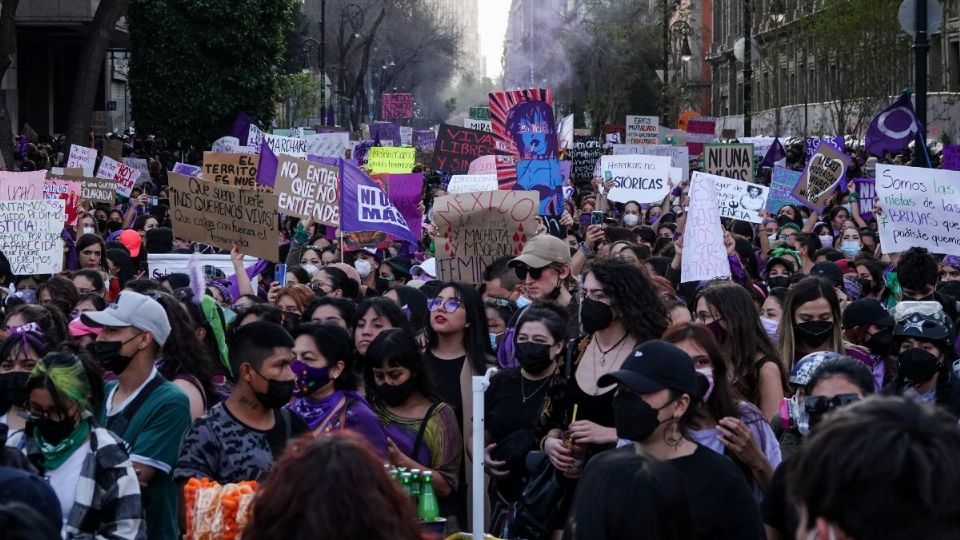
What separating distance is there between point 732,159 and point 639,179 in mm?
1222

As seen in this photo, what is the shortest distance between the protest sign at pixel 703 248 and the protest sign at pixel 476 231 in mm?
1394

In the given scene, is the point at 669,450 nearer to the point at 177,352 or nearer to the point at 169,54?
the point at 177,352

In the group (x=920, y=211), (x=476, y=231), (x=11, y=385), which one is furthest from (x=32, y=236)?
(x=920, y=211)

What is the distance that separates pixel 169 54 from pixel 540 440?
106 ft

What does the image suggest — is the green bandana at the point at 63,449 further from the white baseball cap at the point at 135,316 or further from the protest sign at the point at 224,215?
the protest sign at the point at 224,215

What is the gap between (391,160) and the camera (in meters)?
21.4

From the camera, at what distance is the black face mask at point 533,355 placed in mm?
5812

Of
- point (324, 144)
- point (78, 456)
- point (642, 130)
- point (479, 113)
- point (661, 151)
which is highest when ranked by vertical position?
point (479, 113)

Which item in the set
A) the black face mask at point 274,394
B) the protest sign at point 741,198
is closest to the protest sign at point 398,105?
the protest sign at point 741,198

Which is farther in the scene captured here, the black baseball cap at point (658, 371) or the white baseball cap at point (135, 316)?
the white baseball cap at point (135, 316)

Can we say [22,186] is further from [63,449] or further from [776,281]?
[63,449]

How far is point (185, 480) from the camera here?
186 inches

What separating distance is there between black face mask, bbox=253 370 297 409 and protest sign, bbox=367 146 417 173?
53.0ft

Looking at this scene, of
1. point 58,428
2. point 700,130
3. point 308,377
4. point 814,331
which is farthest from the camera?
point 700,130
